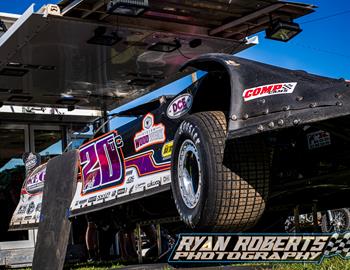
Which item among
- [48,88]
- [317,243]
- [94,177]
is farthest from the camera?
[48,88]

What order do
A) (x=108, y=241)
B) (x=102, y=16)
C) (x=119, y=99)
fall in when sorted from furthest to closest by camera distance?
(x=119, y=99), (x=108, y=241), (x=102, y=16)

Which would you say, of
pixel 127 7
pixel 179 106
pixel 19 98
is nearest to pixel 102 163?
pixel 179 106

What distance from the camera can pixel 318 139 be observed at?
162 inches

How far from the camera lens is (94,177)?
19.6 feet

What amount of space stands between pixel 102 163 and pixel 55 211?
88 cm

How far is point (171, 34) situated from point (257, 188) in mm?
3881

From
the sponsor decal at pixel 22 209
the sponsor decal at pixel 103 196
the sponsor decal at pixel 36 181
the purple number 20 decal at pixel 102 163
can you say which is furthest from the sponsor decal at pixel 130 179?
the sponsor decal at pixel 22 209

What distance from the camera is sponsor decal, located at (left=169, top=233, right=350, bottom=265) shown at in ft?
12.5

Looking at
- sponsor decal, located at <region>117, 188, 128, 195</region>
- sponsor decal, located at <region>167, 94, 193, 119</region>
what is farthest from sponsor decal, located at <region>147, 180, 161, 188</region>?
sponsor decal, located at <region>167, 94, 193, 119</region>

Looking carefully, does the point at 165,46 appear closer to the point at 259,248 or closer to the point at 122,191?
the point at 122,191

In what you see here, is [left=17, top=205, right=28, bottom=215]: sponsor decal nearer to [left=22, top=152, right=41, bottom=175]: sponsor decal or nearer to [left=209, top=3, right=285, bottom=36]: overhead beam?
[left=22, top=152, right=41, bottom=175]: sponsor decal

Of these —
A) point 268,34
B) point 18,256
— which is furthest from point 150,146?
point 18,256

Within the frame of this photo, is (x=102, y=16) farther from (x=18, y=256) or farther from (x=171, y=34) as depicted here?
(x=18, y=256)

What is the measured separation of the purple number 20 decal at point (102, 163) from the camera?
5555mm
